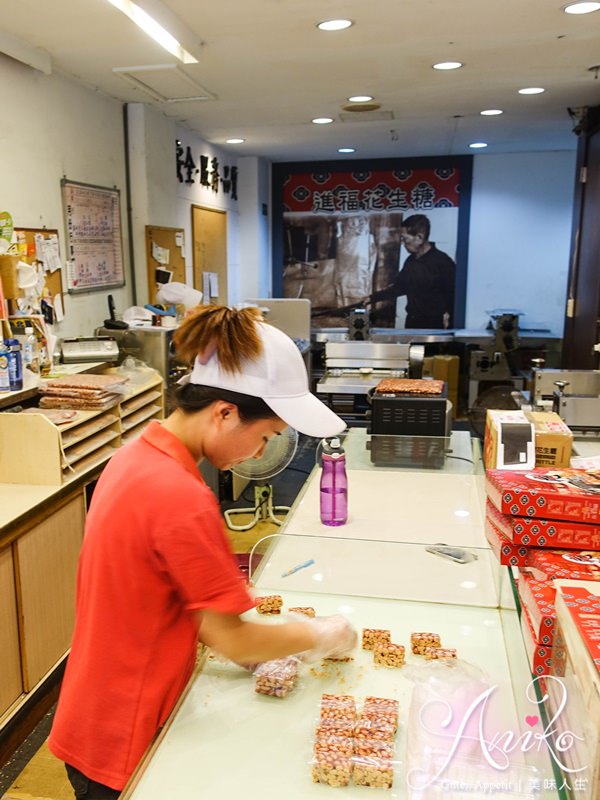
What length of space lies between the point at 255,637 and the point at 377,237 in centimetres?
729

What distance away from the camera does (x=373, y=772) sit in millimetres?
1079

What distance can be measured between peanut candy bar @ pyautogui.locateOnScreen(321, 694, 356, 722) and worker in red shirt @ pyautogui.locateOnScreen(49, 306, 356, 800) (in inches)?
5.1

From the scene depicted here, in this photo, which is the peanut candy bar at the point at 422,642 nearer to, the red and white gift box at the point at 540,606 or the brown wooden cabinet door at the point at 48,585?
the red and white gift box at the point at 540,606

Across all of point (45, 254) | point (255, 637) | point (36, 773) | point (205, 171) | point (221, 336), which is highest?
point (205, 171)

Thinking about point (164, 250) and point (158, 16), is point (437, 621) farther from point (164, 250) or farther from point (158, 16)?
point (164, 250)

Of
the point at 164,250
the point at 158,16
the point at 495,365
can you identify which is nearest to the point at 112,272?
the point at 164,250

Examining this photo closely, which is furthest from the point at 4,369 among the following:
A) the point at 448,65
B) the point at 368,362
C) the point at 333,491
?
the point at 368,362

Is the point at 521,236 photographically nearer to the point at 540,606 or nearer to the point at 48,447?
the point at 48,447

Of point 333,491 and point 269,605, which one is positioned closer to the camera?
point 269,605

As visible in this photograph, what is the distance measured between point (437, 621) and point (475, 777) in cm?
53

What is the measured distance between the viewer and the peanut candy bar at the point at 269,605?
1.58m

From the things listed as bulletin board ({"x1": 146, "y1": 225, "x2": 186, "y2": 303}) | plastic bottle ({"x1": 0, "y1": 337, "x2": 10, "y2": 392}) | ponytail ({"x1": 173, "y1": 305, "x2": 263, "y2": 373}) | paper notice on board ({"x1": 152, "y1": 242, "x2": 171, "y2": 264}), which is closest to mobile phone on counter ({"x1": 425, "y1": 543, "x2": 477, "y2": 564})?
ponytail ({"x1": 173, "y1": 305, "x2": 263, "y2": 373})

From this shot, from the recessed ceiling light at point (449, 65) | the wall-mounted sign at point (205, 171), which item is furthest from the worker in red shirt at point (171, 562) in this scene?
the wall-mounted sign at point (205, 171)

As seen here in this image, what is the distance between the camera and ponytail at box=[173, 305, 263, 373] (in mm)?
1150
